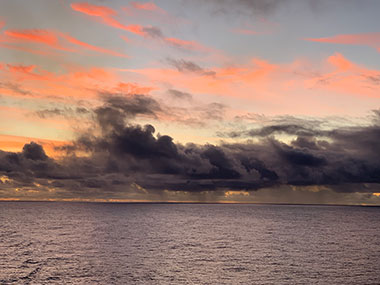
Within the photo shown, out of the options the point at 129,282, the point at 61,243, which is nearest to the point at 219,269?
the point at 129,282

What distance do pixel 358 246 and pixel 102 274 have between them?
2855 inches

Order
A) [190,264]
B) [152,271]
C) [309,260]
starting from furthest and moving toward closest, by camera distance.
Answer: [309,260], [190,264], [152,271]

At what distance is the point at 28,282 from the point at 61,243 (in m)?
46.2

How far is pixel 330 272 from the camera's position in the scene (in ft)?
219

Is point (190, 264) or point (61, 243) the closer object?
point (190, 264)

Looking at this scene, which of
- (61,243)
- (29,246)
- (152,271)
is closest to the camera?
(152,271)

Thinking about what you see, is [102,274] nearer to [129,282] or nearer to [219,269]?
[129,282]

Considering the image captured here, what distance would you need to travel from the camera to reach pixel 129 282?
58.2 m

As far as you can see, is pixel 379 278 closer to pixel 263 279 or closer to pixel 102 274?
pixel 263 279

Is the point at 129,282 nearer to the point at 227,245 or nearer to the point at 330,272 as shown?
the point at 330,272

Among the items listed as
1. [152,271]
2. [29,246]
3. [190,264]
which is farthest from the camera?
[29,246]

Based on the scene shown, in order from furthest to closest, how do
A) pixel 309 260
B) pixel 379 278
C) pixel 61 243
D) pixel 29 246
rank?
pixel 61 243 < pixel 29 246 < pixel 309 260 < pixel 379 278

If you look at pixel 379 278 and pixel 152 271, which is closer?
pixel 379 278

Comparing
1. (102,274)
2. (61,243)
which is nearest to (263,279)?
(102,274)
